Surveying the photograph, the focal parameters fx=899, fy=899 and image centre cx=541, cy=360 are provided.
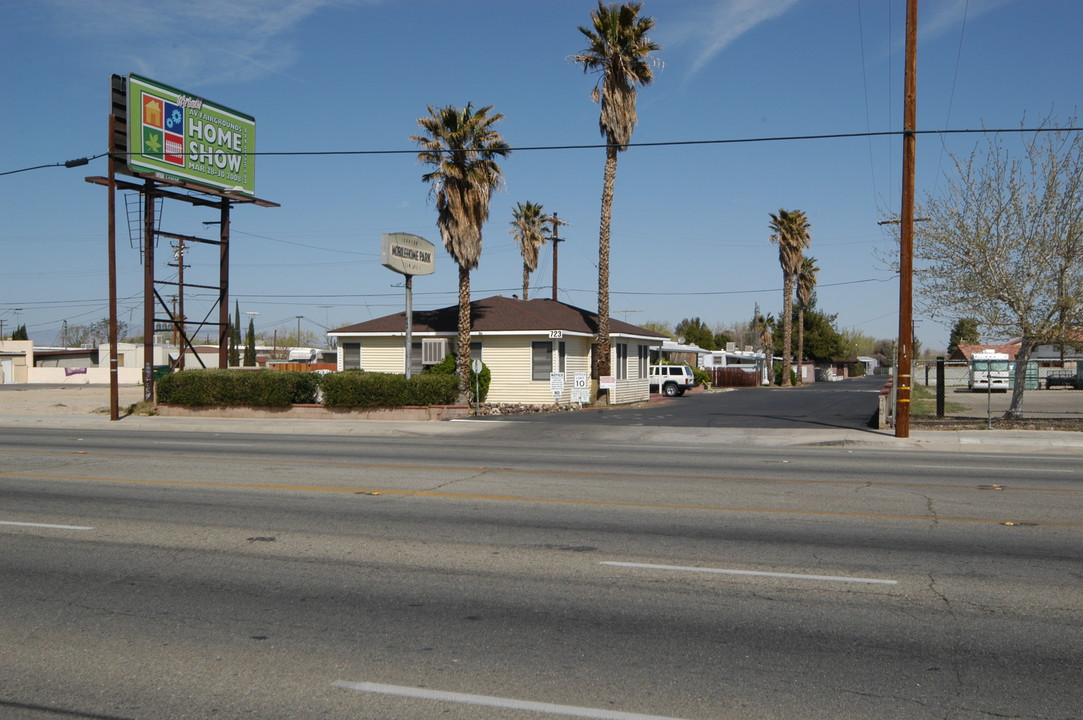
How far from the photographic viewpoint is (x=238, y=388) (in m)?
29.9

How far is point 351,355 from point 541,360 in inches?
331

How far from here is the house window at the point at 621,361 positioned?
38375mm

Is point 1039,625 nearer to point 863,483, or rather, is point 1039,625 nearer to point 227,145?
point 863,483

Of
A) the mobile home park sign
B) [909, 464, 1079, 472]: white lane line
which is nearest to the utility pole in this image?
the mobile home park sign

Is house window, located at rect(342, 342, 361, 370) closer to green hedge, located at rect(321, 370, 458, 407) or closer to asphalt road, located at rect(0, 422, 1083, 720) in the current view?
green hedge, located at rect(321, 370, 458, 407)

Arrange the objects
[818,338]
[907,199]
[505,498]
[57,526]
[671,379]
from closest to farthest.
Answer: [57,526], [505,498], [907,199], [671,379], [818,338]

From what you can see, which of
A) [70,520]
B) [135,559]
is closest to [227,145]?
[70,520]

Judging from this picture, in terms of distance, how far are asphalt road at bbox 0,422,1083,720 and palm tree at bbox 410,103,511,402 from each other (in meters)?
18.4

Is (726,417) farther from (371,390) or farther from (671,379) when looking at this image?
(671,379)

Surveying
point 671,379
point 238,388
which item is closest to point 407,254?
point 238,388

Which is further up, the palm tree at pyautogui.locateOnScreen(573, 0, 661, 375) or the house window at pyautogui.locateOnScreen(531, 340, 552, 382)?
the palm tree at pyautogui.locateOnScreen(573, 0, 661, 375)

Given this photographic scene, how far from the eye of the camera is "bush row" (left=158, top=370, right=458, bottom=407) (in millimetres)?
28891

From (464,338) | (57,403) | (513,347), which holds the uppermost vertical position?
(464,338)

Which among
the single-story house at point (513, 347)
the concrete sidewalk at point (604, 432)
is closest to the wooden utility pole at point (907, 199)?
the concrete sidewalk at point (604, 432)
